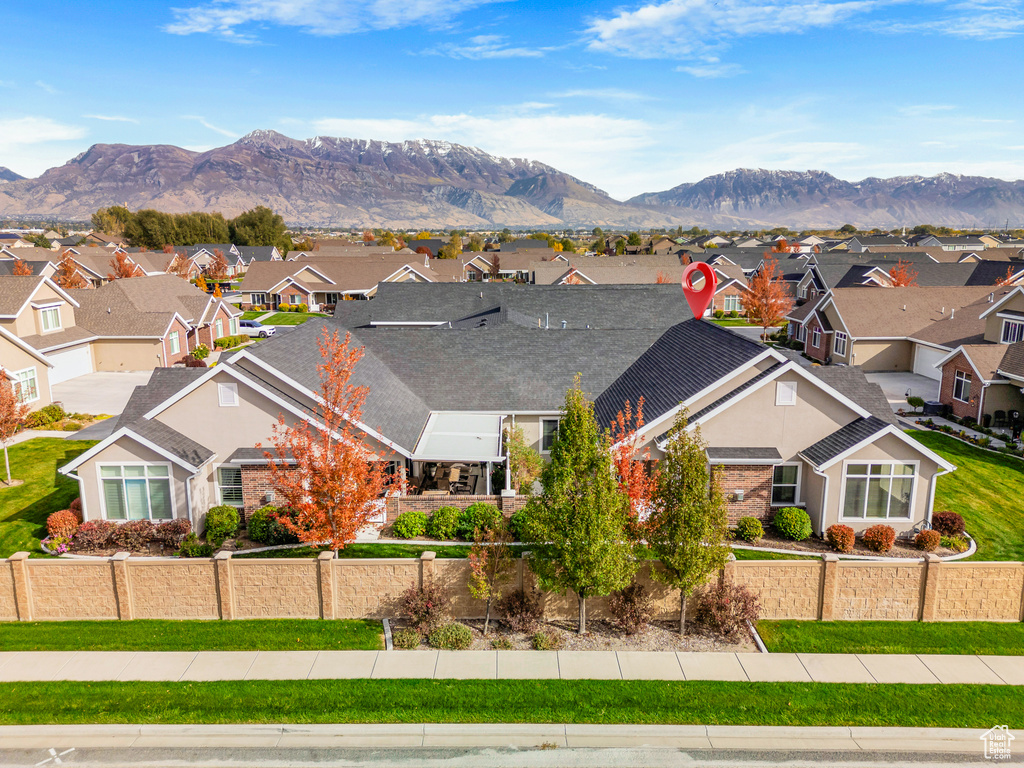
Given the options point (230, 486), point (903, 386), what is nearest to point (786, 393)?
point (230, 486)

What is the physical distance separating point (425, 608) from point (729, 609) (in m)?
7.00

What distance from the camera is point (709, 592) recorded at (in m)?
15.1

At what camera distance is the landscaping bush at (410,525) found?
19156mm

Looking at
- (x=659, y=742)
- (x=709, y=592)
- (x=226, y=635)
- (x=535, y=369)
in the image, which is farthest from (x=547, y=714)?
(x=535, y=369)

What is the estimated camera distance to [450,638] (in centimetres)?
1441

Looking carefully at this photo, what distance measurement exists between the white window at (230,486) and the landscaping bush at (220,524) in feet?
3.65

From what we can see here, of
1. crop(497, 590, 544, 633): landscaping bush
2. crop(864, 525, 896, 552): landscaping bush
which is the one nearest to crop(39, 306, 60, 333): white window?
crop(497, 590, 544, 633): landscaping bush

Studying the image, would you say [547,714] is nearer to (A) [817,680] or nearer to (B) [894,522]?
(A) [817,680]

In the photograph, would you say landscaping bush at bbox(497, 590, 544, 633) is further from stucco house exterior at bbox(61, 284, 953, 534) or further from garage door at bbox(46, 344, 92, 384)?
garage door at bbox(46, 344, 92, 384)

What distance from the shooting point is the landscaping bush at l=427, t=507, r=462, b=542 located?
62.4ft

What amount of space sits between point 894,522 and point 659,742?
1215 centimetres

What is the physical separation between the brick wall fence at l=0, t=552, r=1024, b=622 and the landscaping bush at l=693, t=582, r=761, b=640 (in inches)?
11.5

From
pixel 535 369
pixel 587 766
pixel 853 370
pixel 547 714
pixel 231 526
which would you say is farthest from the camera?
pixel 535 369

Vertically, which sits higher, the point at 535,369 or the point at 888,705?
the point at 535,369
